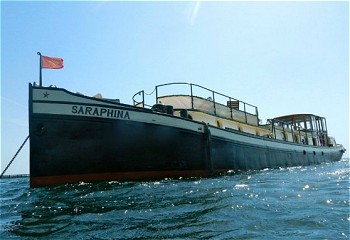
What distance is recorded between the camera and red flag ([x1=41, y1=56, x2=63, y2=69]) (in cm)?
1140

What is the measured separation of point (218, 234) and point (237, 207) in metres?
1.65

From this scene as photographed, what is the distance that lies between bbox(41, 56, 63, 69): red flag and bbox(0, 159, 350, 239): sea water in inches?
201

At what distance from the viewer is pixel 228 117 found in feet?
57.7

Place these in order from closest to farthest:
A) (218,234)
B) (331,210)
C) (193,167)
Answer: (218,234) < (331,210) < (193,167)

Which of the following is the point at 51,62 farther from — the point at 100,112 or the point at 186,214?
the point at 186,214

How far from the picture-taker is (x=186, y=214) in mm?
5633

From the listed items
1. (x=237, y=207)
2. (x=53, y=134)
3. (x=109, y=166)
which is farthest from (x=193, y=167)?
(x=237, y=207)

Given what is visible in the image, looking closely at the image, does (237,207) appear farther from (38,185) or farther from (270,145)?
(270,145)

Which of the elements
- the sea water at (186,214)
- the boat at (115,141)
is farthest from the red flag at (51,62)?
the sea water at (186,214)

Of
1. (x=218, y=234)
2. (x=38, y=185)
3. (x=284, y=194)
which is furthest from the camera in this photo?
(x=38, y=185)

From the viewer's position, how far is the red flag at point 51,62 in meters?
11.4

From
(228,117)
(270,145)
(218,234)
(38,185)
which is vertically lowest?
(218,234)

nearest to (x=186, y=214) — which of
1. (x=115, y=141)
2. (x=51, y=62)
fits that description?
(x=115, y=141)

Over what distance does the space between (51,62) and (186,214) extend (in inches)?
332
